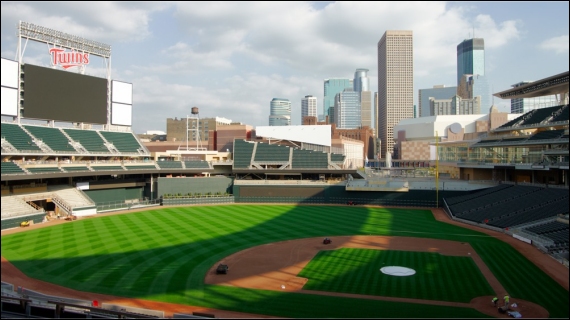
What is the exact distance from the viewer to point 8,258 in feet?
90.4

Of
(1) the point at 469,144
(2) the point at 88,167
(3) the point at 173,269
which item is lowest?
(3) the point at 173,269

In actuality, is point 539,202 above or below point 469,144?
below

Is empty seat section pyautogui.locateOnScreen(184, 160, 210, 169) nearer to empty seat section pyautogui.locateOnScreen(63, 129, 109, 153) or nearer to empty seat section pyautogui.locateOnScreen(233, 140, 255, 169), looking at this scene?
empty seat section pyautogui.locateOnScreen(233, 140, 255, 169)

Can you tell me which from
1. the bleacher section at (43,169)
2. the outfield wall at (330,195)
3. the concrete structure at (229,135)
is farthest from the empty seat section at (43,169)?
the concrete structure at (229,135)

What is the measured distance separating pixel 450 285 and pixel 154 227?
27.5 meters

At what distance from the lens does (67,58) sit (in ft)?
175

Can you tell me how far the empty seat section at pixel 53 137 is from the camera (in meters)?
49.5

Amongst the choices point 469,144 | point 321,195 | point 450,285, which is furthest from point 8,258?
point 469,144

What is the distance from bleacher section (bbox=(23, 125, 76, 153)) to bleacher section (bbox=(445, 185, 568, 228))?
4797 cm

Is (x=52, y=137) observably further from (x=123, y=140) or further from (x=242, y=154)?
(x=242, y=154)

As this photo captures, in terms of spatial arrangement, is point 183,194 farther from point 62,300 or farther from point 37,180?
point 62,300

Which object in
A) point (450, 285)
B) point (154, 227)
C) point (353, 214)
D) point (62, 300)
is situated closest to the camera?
point (62, 300)

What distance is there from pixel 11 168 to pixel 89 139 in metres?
15.7

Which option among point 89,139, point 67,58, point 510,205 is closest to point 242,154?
point 89,139
